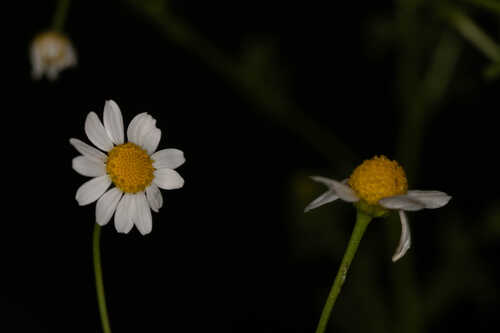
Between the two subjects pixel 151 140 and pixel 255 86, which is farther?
pixel 255 86

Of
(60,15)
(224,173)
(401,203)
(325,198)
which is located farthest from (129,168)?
(224,173)

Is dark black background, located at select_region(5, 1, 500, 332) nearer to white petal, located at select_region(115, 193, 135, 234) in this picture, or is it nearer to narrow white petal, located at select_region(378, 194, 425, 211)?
white petal, located at select_region(115, 193, 135, 234)

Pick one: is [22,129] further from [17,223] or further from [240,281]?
[240,281]

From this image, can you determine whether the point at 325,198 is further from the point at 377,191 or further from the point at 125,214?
the point at 125,214

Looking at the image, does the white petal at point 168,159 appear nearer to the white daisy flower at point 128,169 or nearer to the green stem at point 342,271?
the white daisy flower at point 128,169

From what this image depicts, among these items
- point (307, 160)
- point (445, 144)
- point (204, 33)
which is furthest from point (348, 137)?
point (204, 33)

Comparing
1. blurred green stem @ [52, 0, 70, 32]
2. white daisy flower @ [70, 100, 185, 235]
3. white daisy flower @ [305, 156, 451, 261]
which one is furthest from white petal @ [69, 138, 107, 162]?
blurred green stem @ [52, 0, 70, 32]

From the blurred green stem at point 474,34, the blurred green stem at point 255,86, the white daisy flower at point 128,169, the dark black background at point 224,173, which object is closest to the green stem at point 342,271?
the white daisy flower at point 128,169
